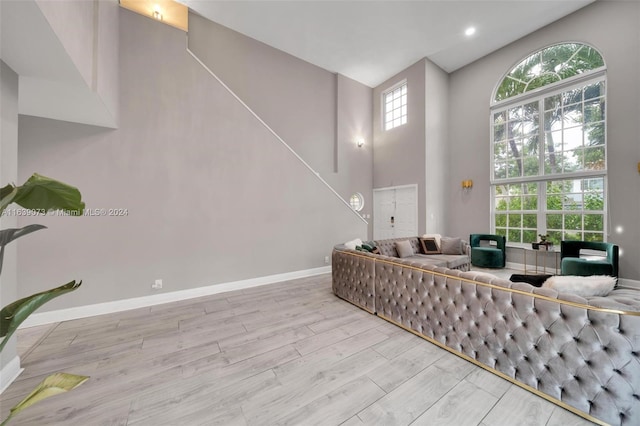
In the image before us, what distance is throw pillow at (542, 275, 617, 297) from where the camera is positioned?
70.0 inches

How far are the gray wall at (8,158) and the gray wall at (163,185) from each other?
47.1 inches

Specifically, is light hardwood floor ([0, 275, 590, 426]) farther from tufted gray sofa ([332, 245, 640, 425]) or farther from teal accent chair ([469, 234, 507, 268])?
teal accent chair ([469, 234, 507, 268])

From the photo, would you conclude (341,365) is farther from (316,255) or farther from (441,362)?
(316,255)

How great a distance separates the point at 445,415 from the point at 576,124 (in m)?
6.49

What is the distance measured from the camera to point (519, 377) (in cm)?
185

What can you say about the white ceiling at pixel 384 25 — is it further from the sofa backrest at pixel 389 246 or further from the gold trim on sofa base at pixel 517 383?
the gold trim on sofa base at pixel 517 383

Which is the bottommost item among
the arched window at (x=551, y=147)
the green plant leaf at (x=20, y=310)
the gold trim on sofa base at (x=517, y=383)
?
the gold trim on sofa base at (x=517, y=383)

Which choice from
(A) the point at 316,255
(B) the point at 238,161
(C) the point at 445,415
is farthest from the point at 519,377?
(B) the point at 238,161

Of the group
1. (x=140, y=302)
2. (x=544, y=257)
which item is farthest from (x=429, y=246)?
(x=140, y=302)

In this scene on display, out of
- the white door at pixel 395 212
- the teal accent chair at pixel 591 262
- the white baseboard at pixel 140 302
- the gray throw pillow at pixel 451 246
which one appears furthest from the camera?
the white door at pixel 395 212

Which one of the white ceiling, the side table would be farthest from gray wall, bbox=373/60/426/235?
the side table

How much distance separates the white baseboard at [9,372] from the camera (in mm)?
1868

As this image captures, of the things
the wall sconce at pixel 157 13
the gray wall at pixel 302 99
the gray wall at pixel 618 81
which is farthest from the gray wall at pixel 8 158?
the gray wall at pixel 618 81

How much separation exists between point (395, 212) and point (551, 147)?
147 inches
